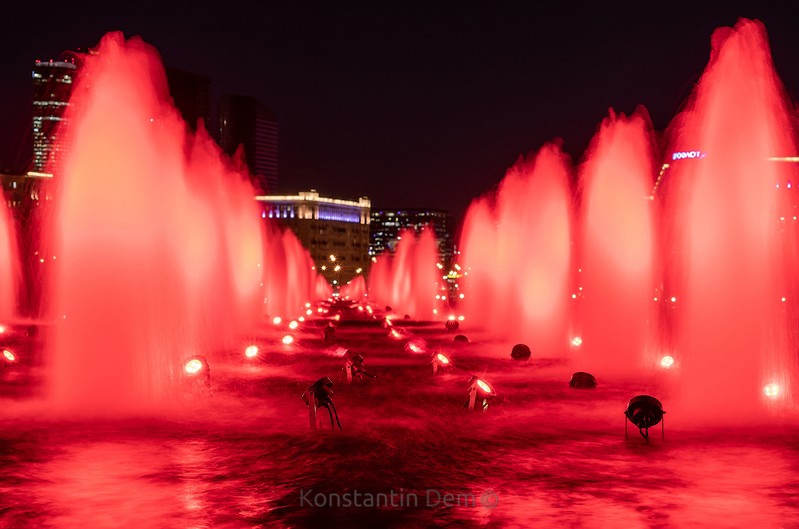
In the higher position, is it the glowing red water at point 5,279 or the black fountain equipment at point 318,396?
the glowing red water at point 5,279

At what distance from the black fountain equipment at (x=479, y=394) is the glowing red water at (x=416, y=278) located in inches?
1798

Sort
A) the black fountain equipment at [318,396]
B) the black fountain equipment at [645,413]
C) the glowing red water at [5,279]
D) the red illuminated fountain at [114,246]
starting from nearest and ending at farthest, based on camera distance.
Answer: the black fountain equipment at [645,413] → the black fountain equipment at [318,396] → the red illuminated fountain at [114,246] → the glowing red water at [5,279]

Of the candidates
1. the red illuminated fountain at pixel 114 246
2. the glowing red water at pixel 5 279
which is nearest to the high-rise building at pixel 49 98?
the glowing red water at pixel 5 279

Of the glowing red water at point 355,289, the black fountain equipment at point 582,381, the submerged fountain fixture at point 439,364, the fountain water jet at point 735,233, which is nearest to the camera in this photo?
the fountain water jet at point 735,233

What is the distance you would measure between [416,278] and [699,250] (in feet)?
188

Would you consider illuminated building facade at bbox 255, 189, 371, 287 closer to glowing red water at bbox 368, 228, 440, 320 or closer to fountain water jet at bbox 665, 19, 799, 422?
glowing red water at bbox 368, 228, 440, 320

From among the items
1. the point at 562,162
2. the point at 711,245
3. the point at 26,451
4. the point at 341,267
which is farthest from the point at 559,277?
the point at 341,267

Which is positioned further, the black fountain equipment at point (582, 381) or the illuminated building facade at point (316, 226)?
the illuminated building facade at point (316, 226)

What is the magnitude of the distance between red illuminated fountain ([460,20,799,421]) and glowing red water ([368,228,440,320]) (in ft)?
85.5

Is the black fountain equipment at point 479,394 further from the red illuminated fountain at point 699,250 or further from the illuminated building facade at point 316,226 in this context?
the illuminated building facade at point 316,226

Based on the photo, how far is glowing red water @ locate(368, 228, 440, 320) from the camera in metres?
73.0

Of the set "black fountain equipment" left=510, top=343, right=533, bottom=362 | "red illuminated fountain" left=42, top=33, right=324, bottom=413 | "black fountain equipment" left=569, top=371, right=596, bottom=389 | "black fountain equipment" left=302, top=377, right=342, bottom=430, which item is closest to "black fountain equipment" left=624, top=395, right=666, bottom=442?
"black fountain equipment" left=302, top=377, right=342, bottom=430

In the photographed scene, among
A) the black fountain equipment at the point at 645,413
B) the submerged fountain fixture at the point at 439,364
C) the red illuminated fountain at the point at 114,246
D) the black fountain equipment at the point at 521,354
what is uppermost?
the red illuminated fountain at the point at 114,246

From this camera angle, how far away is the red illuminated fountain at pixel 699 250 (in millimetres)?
20438
